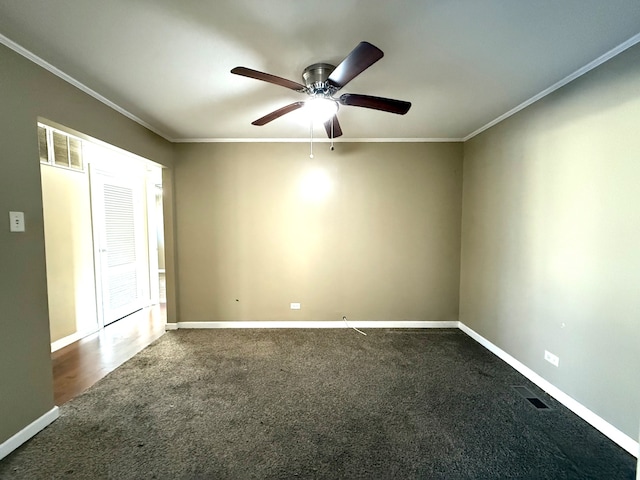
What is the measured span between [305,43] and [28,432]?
121 inches

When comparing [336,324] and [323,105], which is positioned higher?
[323,105]

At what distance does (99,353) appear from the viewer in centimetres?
293

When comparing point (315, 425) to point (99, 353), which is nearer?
point (315, 425)

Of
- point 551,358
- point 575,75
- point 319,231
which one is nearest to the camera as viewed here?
point 575,75

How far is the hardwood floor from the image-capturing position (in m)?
2.36

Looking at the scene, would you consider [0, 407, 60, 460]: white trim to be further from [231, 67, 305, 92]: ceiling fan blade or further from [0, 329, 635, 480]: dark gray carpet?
[231, 67, 305, 92]: ceiling fan blade

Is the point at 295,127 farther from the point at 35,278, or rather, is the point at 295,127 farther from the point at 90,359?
the point at 90,359

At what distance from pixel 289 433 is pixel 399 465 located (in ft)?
2.34

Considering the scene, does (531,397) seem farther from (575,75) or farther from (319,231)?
(319,231)

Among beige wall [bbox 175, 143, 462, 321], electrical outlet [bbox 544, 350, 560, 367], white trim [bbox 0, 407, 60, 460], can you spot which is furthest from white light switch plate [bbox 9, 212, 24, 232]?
electrical outlet [bbox 544, 350, 560, 367]

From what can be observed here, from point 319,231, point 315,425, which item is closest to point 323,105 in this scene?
point 319,231

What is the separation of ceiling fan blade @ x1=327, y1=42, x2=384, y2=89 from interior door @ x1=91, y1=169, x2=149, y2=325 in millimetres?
3692

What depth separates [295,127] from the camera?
3045mm

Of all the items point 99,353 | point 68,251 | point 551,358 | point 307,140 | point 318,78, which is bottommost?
point 99,353
